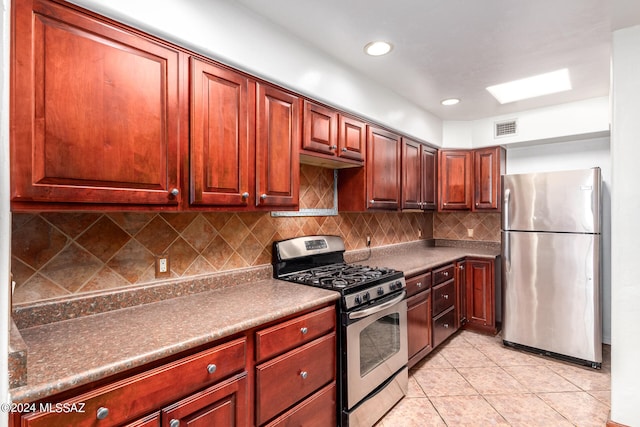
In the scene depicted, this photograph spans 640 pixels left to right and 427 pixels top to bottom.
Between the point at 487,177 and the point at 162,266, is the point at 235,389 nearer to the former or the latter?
the point at 162,266

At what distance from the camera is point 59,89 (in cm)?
114

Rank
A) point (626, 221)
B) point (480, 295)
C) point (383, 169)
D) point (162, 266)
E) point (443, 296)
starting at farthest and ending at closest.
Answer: point (480, 295) < point (443, 296) < point (383, 169) < point (626, 221) < point (162, 266)

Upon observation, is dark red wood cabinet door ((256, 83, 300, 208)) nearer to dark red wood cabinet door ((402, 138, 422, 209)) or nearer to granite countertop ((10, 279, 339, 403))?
granite countertop ((10, 279, 339, 403))

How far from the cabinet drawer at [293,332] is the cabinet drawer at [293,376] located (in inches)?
1.5

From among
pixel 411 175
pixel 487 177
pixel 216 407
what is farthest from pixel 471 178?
pixel 216 407

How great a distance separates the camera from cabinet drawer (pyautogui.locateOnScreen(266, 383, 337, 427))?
5.23ft

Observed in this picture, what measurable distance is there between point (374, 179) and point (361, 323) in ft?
4.18

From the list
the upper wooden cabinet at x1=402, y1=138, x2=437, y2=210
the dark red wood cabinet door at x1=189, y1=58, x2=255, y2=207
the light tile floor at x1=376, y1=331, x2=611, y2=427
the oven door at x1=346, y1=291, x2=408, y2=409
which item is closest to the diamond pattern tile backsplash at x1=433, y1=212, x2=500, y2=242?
the upper wooden cabinet at x1=402, y1=138, x2=437, y2=210

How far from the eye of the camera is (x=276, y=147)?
192cm

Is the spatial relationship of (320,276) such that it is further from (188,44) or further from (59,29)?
(59,29)

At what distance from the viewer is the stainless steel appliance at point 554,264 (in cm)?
277

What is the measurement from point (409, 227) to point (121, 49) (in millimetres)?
3373

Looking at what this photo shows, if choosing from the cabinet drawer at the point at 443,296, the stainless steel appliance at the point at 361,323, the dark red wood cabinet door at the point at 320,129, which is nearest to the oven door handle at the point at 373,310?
the stainless steel appliance at the point at 361,323

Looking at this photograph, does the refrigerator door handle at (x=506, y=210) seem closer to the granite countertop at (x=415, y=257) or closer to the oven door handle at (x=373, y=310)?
the granite countertop at (x=415, y=257)
